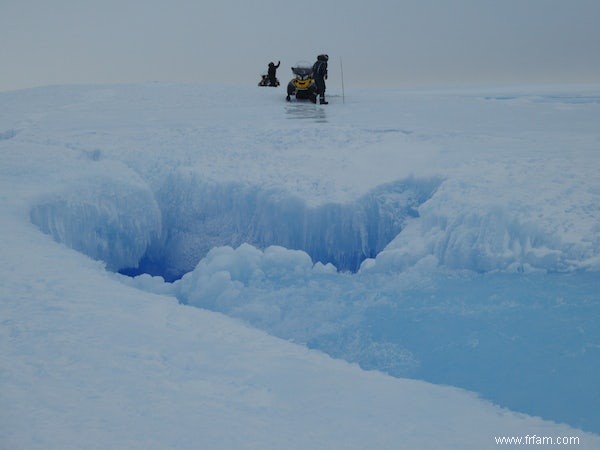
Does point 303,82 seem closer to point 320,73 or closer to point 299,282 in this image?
point 320,73

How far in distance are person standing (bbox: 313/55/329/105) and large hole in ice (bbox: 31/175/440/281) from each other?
881 centimetres

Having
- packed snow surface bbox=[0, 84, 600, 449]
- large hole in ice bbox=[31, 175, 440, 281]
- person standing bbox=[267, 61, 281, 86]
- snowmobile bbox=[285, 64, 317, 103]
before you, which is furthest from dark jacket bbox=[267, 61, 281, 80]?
large hole in ice bbox=[31, 175, 440, 281]

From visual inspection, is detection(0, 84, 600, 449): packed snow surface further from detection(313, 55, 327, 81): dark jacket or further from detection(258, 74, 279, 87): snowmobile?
detection(258, 74, 279, 87): snowmobile

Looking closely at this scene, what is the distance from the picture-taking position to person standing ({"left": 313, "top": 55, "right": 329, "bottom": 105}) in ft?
55.0

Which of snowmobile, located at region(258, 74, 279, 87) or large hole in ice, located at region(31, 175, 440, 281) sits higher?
snowmobile, located at region(258, 74, 279, 87)

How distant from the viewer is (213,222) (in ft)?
29.2

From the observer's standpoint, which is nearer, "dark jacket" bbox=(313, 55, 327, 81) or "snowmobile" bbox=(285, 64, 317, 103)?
"dark jacket" bbox=(313, 55, 327, 81)

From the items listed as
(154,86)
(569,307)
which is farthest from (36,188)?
(154,86)

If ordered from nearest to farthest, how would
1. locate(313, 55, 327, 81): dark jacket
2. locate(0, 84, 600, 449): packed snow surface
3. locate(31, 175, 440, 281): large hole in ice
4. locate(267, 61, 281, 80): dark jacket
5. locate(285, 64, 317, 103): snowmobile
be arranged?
locate(0, 84, 600, 449): packed snow surface
locate(31, 175, 440, 281): large hole in ice
locate(313, 55, 327, 81): dark jacket
locate(285, 64, 317, 103): snowmobile
locate(267, 61, 281, 80): dark jacket

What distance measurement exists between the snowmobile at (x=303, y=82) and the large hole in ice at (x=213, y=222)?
365 inches

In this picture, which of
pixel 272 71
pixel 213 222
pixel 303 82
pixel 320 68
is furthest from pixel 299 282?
pixel 272 71

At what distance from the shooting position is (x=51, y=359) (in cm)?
356

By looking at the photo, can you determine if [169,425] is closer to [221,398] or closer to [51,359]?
[221,398]

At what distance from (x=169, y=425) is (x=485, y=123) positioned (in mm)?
10427
